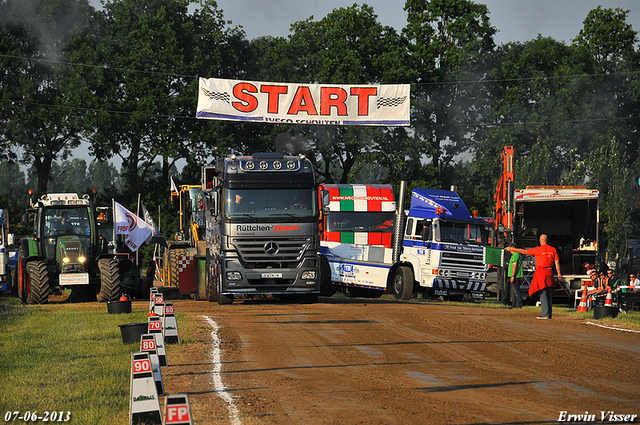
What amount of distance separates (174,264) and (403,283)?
7.32 m

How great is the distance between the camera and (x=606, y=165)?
55188 mm

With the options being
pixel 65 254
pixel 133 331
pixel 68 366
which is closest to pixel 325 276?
pixel 65 254

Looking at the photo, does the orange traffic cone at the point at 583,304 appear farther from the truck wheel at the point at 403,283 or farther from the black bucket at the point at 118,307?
the black bucket at the point at 118,307

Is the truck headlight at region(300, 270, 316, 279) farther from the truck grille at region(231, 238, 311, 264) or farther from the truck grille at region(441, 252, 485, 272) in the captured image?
the truck grille at region(441, 252, 485, 272)

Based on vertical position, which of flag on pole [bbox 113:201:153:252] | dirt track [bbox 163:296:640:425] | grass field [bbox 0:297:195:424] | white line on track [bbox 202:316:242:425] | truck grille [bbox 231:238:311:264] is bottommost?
grass field [bbox 0:297:195:424]

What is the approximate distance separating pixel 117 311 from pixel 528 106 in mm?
46399

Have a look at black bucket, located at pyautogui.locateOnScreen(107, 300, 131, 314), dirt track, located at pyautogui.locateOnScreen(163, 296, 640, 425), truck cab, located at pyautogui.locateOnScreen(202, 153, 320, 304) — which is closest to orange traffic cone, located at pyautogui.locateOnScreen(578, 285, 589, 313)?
dirt track, located at pyautogui.locateOnScreen(163, 296, 640, 425)

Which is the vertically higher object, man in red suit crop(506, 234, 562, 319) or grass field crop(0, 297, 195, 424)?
man in red suit crop(506, 234, 562, 319)

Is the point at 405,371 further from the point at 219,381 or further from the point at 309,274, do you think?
the point at 309,274

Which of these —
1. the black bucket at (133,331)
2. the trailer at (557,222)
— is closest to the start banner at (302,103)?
the trailer at (557,222)

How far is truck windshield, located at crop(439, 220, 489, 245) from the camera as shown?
2534 cm

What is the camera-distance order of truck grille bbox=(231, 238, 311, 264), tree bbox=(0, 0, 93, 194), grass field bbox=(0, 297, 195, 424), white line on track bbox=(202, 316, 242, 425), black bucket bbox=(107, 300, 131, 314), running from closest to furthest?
white line on track bbox=(202, 316, 242, 425) < grass field bbox=(0, 297, 195, 424) < black bucket bbox=(107, 300, 131, 314) < truck grille bbox=(231, 238, 311, 264) < tree bbox=(0, 0, 93, 194)

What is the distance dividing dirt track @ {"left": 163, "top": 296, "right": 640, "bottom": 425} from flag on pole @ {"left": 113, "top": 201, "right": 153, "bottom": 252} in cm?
1259

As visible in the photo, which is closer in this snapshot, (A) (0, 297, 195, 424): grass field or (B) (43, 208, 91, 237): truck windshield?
(A) (0, 297, 195, 424): grass field
